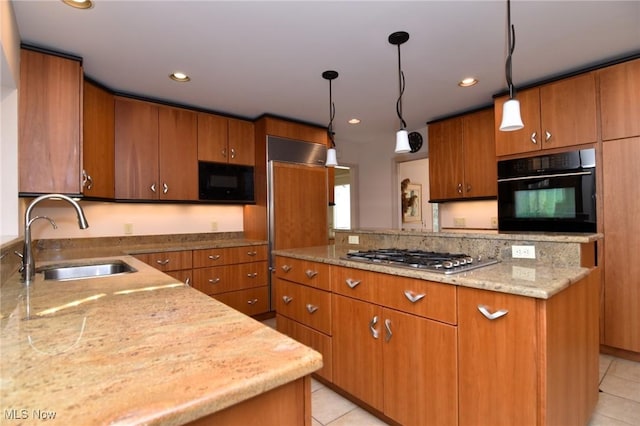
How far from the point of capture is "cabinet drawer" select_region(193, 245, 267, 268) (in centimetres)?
320

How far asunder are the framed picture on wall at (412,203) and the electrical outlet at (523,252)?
4.07 m

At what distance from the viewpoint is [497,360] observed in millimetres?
1311

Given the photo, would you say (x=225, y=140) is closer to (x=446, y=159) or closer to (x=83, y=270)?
(x=83, y=270)

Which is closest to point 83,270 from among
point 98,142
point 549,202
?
point 98,142

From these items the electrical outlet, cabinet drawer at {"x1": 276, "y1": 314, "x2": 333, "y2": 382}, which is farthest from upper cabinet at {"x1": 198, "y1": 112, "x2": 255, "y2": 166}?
the electrical outlet

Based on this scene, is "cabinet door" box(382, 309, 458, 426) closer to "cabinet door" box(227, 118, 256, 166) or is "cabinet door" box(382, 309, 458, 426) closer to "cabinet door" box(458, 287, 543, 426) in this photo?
"cabinet door" box(458, 287, 543, 426)

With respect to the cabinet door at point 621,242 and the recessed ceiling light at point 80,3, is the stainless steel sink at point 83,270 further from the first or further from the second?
the cabinet door at point 621,242

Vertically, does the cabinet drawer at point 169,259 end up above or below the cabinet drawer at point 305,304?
above

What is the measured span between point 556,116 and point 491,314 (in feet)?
7.85

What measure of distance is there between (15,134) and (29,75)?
1.43 ft

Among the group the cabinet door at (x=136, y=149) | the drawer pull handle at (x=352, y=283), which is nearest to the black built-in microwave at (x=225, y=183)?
the cabinet door at (x=136, y=149)

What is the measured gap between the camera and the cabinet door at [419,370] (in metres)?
1.46

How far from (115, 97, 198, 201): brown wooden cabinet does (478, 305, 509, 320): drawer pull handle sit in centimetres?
304

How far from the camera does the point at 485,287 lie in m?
1.31
